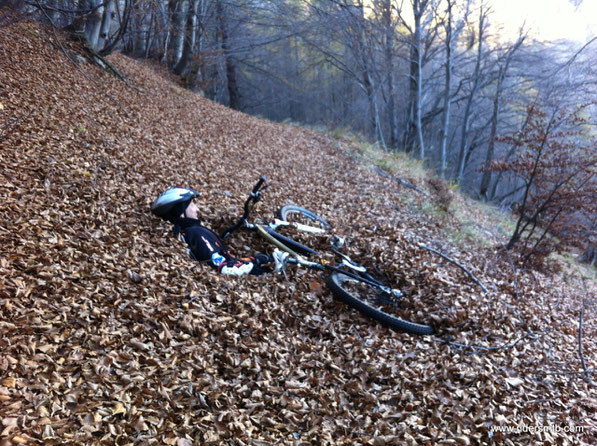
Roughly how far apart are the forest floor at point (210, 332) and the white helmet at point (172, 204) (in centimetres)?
26

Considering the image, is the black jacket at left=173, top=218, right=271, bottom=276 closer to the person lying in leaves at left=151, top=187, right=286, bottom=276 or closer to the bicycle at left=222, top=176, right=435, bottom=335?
the person lying in leaves at left=151, top=187, right=286, bottom=276

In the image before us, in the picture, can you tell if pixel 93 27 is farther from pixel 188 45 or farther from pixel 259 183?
pixel 259 183

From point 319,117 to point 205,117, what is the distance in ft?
54.1

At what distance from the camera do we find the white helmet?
187 inches

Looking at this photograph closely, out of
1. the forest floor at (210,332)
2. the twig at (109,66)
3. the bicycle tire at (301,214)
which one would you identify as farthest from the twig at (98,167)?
the twig at (109,66)

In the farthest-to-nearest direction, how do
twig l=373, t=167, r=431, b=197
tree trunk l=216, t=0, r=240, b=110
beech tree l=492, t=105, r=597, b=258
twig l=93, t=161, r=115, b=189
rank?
tree trunk l=216, t=0, r=240, b=110 → twig l=373, t=167, r=431, b=197 → beech tree l=492, t=105, r=597, b=258 → twig l=93, t=161, r=115, b=189

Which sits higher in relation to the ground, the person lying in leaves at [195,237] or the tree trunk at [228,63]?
the tree trunk at [228,63]

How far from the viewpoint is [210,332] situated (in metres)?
3.58

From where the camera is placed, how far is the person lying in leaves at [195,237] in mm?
4641

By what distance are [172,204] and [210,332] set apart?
77.0 inches

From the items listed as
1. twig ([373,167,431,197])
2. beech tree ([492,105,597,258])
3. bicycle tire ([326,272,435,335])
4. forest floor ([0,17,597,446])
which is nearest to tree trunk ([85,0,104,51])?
forest floor ([0,17,597,446])

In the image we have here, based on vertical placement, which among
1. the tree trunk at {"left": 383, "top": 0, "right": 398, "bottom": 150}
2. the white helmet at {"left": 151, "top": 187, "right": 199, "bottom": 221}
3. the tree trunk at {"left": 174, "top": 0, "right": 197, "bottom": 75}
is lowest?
the white helmet at {"left": 151, "top": 187, "right": 199, "bottom": 221}

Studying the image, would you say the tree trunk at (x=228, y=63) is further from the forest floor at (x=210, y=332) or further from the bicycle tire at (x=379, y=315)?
the bicycle tire at (x=379, y=315)

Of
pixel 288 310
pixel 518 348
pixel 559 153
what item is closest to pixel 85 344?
pixel 288 310
